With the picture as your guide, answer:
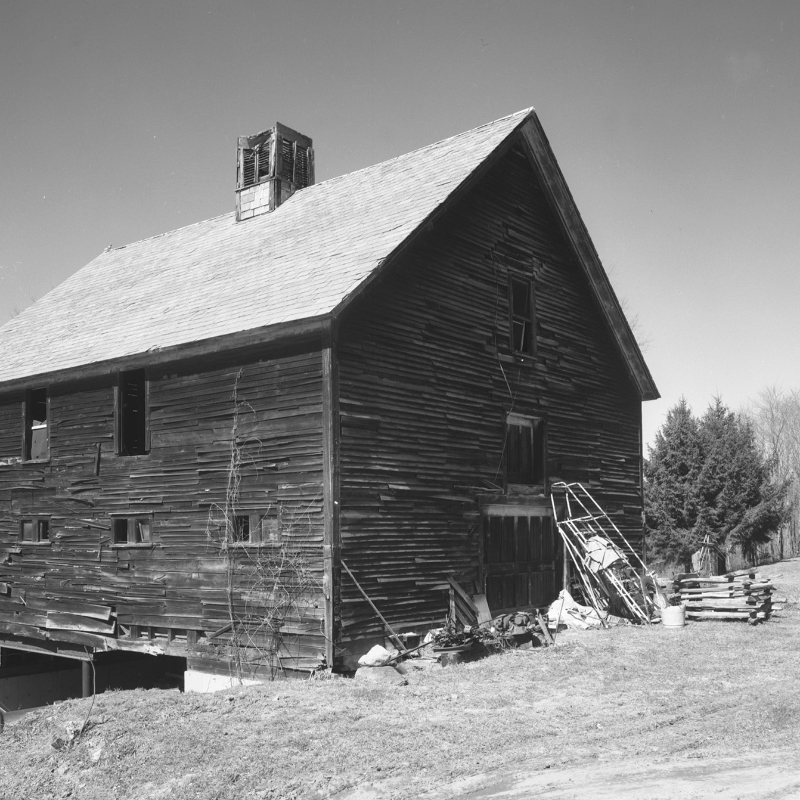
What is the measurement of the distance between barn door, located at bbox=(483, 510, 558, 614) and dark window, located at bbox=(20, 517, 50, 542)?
335 inches

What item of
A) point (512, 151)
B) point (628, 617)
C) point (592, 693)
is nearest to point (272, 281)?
point (512, 151)

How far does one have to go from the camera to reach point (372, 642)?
1405 centimetres

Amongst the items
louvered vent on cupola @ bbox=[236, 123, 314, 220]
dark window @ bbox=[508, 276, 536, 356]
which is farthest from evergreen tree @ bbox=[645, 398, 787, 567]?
louvered vent on cupola @ bbox=[236, 123, 314, 220]

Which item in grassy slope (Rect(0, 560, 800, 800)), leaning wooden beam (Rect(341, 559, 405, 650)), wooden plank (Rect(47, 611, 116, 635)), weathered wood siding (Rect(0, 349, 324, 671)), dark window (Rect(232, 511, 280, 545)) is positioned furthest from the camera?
wooden plank (Rect(47, 611, 116, 635))

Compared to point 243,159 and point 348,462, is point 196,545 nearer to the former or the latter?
point 348,462

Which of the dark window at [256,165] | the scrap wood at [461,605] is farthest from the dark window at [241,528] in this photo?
the dark window at [256,165]

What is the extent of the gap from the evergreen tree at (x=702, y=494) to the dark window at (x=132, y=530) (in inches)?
906

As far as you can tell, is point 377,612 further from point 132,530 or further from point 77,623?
point 77,623

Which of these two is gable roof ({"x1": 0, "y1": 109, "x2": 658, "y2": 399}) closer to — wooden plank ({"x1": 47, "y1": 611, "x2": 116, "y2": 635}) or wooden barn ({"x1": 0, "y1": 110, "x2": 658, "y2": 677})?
wooden barn ({"x1": 0, "y1": 110, "x2": 658, "y2": 677})

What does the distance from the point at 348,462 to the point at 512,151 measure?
787 cm

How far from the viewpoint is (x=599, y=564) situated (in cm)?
1761

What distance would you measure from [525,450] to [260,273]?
20.1 ft

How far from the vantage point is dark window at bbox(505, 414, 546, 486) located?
1772 centimetres

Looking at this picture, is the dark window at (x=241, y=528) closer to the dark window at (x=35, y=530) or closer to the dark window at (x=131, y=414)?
the dark window at (x=131, y=414)
